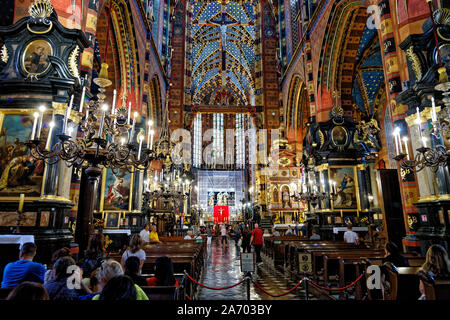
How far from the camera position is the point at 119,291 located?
1.76m

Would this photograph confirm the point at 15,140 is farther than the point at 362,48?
No

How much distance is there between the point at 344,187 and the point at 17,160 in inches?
487

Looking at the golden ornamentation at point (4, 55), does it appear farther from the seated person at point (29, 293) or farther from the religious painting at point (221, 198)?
the religious painting at point (221, 198)

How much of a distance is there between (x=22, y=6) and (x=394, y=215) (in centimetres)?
1140

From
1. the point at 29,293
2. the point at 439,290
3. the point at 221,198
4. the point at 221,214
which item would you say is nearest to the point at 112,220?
the point at 29,293

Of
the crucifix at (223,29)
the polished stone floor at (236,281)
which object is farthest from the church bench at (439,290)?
the crucifix at (223,29)

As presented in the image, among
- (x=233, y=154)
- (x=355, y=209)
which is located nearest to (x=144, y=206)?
(x=355, y=209)

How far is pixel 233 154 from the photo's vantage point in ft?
152

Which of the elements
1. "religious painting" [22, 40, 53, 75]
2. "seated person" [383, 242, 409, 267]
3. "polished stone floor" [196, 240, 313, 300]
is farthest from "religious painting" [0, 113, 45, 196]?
"seated person" [383, 242, 409, 267]

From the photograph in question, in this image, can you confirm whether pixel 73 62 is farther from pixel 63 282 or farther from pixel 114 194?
pixel 114 194

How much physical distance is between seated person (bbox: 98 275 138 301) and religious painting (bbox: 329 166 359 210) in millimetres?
11843

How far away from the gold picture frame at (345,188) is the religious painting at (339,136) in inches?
45.1

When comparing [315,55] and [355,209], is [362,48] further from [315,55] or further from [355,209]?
[355,209]
